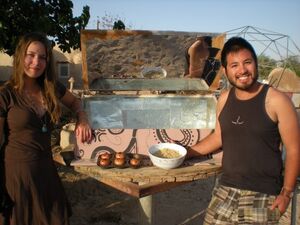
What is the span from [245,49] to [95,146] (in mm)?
1181

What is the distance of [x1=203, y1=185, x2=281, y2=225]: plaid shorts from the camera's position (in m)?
1.98

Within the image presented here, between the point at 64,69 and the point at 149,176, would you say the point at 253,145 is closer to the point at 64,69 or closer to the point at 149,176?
the point at 149,176

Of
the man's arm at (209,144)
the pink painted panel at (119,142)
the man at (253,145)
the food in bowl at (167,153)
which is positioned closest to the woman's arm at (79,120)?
the pink painted panel at (119,142)

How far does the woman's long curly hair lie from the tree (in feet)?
4.61

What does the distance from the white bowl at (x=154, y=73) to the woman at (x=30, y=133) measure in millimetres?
1542

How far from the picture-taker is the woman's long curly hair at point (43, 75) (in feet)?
6.92

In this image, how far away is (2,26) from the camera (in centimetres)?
336

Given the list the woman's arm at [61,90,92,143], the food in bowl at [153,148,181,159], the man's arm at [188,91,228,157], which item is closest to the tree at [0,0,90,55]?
the woman's arm at [61,90,92,143]

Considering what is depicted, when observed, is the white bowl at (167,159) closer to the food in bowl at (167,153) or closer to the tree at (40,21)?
the food in bowl at (167,153)

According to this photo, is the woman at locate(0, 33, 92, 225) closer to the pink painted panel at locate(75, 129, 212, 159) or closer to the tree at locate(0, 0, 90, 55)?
the pink painted panel at locate(75, 129, 212, 159)

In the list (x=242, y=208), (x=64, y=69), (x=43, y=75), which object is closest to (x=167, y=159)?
(x=242, y=208)

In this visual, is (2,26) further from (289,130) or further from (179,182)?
(289,130)

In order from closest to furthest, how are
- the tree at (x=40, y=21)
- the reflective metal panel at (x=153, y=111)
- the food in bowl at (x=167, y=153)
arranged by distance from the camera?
the food in bowl at (x=167, y=153), the reflective metal panel at (x=153, y=111), the tree at (x=40, y=21)

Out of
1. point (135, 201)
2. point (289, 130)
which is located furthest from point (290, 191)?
point (135, 201)
